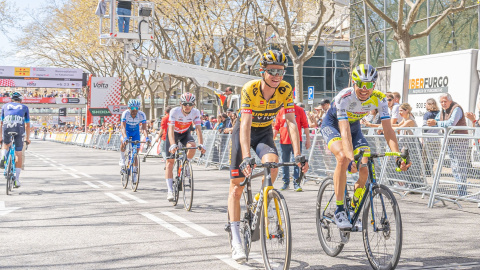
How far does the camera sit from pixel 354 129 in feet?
21.2

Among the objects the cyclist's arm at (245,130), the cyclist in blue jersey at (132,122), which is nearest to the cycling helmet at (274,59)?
the cyclist's arm at (245,130)

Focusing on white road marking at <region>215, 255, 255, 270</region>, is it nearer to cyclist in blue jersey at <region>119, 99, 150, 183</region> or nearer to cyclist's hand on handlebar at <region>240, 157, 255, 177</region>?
cyclist's hand on handlebar at <region>240, 157, 255, 177</region>

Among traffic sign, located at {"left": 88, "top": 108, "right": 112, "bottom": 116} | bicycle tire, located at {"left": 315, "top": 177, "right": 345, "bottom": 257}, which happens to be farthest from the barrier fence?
traffic sign, located at {"left": 88, "top": 108, "right": 112, "bottom": 116}

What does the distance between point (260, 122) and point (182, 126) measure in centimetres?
482

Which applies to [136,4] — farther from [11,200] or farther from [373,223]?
[373,223]

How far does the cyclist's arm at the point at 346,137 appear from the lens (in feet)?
19.4

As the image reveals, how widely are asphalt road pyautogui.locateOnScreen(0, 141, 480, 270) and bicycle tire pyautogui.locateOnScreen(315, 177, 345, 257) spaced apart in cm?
10

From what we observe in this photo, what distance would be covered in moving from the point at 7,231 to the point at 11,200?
3621mm

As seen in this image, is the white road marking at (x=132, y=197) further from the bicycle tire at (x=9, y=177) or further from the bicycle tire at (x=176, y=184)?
the bicycle tire at (x=9, y=177)

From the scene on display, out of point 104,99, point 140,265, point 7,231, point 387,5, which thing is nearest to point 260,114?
point 140,265

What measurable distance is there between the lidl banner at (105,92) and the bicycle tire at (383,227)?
134ft

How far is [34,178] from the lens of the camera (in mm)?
16484

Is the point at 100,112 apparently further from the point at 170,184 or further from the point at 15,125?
the point at 170,184

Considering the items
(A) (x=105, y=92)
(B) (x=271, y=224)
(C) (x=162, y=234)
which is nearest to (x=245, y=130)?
(B) (x=271, y=224)
